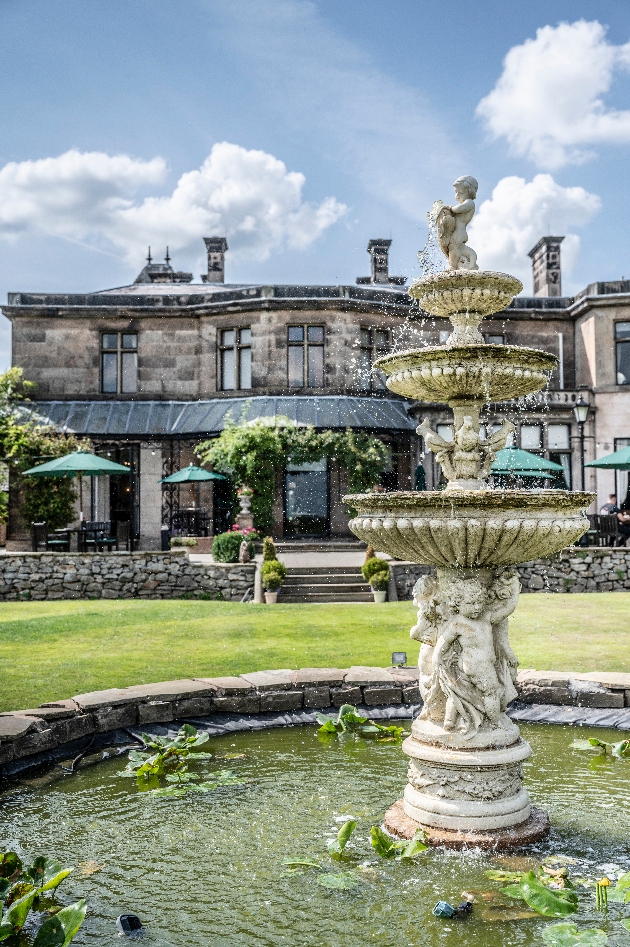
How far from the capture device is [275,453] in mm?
23844

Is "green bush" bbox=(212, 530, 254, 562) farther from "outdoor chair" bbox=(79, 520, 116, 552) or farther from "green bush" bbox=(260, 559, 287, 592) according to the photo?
"outdoor chair" bbox=(79, 520, 116, 552)

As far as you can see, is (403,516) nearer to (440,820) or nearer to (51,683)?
(440,820)

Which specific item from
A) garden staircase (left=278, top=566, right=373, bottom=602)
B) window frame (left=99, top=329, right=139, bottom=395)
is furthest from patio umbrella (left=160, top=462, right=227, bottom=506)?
garden staircase (left=278, top=566, right=373, bottom=602)

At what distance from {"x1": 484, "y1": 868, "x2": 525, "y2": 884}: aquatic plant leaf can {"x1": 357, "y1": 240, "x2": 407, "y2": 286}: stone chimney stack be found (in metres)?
29.8

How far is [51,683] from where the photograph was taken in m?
8.59

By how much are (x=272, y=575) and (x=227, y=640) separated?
603 centimetres

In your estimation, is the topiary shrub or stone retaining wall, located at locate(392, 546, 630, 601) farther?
stone retaining wall, located at locate(392, 546, 630, 601)

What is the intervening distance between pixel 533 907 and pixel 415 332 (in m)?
24.2

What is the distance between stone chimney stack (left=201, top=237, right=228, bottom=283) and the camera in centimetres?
3391

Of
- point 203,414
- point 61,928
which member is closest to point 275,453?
point 203,414

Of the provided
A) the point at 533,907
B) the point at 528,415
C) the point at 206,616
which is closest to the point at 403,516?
the point at 533,907

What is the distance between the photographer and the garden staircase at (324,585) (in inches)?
714

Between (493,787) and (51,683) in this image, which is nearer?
(493,787)

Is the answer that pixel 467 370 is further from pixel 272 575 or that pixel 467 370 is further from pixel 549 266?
pixel 549 266
